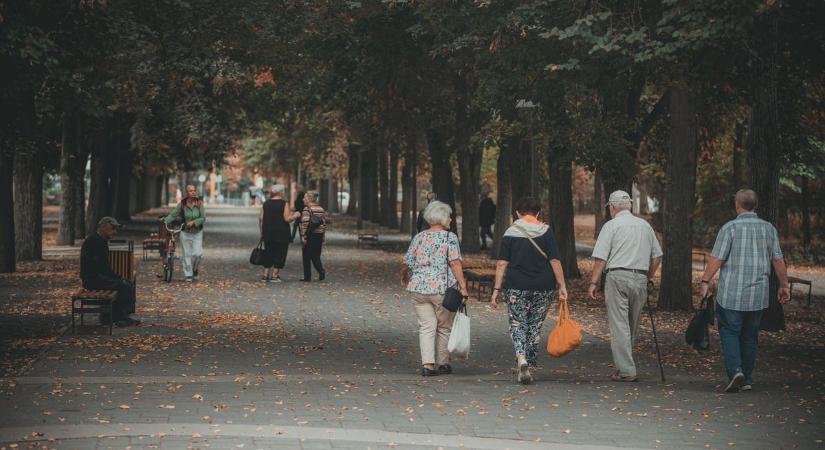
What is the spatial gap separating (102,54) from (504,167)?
16.4m

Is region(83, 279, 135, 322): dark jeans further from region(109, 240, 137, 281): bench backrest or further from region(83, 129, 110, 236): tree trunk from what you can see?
region(83, 129, 110, 236): tree trunk

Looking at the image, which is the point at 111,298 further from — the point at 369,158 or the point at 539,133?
the point at 369,158

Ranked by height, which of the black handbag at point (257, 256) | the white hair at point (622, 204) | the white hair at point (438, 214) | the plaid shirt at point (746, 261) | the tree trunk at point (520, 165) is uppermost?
the tree trunk at point (520, 165)

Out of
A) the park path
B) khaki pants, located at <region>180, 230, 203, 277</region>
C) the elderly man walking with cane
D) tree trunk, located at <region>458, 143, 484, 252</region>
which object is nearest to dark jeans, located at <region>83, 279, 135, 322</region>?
the park path

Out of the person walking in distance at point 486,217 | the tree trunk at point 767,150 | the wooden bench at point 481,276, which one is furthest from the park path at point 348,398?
the person walking in distance at point 486,217

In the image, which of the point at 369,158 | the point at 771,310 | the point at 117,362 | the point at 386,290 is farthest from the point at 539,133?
the point at 369,158

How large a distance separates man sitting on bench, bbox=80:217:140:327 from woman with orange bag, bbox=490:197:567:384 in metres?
5.69

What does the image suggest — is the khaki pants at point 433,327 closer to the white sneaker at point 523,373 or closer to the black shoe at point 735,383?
the white sneaker at point 523,373

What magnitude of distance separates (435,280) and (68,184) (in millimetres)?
24871

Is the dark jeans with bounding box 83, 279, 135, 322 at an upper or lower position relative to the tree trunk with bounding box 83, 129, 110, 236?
lower

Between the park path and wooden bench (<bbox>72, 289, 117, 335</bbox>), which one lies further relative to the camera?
wooden bench (<bbox>72, 289, 117, 335</bbox>)

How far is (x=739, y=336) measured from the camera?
1077 centimetres

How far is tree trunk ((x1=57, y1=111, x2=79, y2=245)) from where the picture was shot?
3447cm

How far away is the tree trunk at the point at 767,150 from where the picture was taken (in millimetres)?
16328
